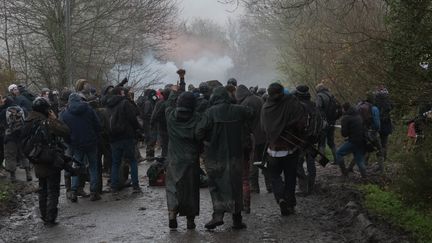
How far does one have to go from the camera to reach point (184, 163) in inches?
322

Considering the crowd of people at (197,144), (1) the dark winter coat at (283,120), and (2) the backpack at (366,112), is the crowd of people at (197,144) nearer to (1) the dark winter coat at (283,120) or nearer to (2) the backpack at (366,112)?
(1) the dark winter coat at (283,120)

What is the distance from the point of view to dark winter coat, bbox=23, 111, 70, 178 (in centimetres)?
886

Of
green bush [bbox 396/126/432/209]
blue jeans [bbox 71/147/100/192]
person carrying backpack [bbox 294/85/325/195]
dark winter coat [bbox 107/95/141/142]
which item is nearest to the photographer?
green bush [bbox 396/126/432/209]

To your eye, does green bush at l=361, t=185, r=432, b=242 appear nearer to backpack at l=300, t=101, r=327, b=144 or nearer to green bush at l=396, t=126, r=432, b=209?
green bush at l=396, t=126, r=432, b=209

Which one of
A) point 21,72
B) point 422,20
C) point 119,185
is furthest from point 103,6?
point 422,20

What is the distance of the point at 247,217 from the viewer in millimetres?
9000

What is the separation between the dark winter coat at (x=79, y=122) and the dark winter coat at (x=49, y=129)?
1115mm

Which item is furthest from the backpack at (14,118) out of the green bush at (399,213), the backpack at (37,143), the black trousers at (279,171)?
the green bush at (399,213)

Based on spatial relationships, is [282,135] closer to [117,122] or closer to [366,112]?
[117,122]

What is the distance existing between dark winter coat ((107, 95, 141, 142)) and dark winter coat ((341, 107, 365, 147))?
3.89 m

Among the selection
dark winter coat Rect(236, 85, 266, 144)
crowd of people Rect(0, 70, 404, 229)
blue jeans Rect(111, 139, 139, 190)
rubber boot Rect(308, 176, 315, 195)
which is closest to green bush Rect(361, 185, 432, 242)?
crowd of people Rect(0, 70, 404, 229)

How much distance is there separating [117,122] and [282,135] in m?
3.31

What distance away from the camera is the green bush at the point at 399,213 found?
279 inches

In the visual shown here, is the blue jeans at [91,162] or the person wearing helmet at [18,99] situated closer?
the blue jeans at [91,162]
